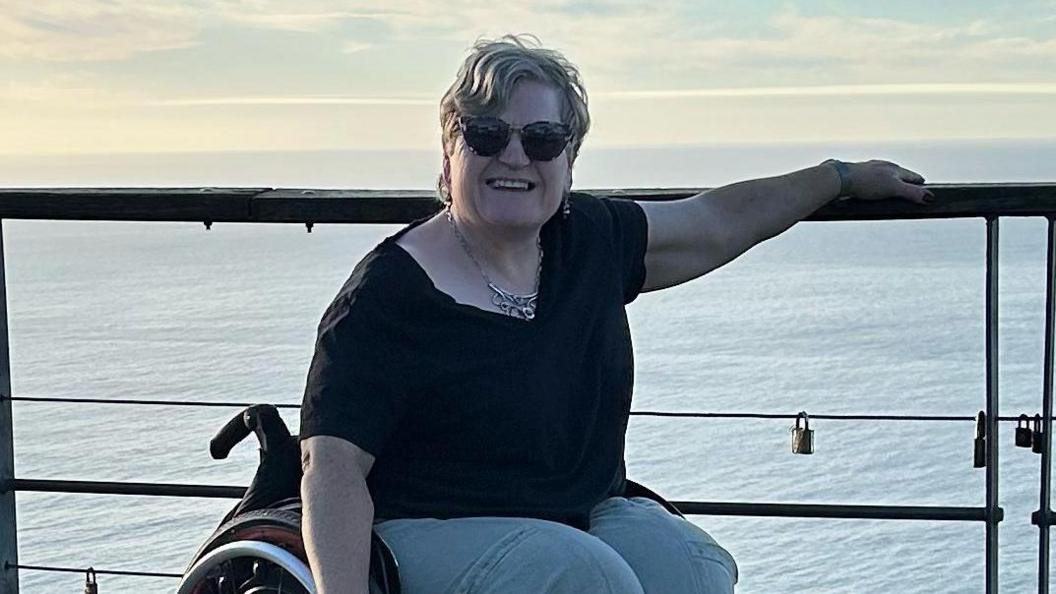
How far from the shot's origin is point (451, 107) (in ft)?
5.51

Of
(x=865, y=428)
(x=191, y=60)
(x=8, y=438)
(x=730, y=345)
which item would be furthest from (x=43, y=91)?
(x=8, y=438)

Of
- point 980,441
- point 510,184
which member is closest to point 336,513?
point 510,184

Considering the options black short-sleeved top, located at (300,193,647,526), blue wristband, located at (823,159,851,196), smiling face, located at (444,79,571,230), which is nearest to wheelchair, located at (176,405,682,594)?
black short-sleeved top, located at (300,193,647,526)

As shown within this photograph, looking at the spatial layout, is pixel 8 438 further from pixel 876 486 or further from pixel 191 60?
pixel 191 60

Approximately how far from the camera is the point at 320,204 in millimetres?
1946

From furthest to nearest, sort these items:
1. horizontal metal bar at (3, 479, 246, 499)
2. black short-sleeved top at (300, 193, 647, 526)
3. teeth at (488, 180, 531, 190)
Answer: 1. horizontal metal bar at (3, 479, 246, 499)
2. teeth at (488, 180, 531, 190)
3. black short-sleeved top at (300, 193, 647, 526)

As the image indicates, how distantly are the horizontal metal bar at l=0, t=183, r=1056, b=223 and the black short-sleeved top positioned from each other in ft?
0.93

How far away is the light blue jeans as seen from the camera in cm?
144

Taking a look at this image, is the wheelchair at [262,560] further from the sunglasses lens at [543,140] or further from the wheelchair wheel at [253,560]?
the sunglasses lens at [543,140]

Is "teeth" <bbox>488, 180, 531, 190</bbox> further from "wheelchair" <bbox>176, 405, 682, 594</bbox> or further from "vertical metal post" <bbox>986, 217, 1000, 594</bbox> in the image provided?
"vertical metal post" <bbox>986, 217, 1000, 594</bbox>

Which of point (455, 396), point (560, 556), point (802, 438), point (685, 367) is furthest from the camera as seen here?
point (685, 367)

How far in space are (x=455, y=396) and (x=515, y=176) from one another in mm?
282

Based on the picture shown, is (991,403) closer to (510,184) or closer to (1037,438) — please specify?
(1037,438)

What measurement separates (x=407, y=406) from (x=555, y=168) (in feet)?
1.14
